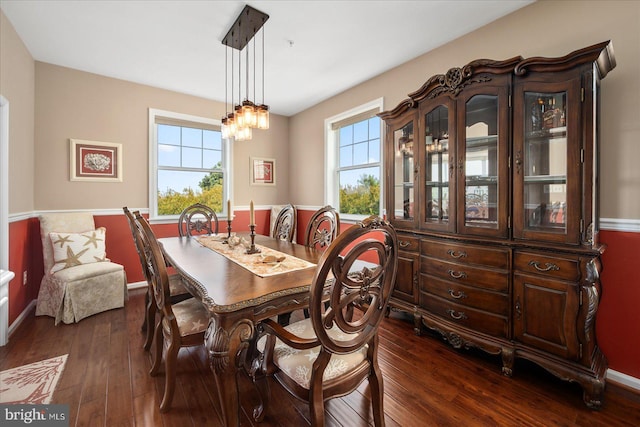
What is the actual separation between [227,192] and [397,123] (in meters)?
2.85

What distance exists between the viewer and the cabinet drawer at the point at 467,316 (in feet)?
6.63

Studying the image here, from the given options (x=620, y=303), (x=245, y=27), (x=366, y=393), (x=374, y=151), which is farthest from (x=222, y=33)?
(x=620, y=303)

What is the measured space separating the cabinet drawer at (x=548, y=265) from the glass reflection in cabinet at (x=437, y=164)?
611mm

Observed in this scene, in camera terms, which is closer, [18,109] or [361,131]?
[18,109]

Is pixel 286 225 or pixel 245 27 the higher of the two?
pixel 245 27

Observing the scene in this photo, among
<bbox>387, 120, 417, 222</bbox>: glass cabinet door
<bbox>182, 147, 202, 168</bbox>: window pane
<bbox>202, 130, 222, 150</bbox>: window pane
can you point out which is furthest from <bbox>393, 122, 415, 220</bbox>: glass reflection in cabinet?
<bbox>182, 147, 202, 168</bbox>: window pane

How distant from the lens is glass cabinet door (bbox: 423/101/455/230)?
7.69 feet

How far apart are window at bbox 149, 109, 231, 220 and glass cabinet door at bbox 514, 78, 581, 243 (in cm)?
377

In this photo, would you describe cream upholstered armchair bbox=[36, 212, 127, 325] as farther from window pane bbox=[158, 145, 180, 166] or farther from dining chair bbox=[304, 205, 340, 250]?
dining chair bbox=[304, 205, 340, 250]

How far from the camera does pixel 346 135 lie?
13.6 feet

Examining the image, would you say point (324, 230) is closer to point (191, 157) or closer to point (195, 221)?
point (195, 221)

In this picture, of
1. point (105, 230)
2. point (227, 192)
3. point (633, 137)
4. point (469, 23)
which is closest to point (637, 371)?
point (633, 137)

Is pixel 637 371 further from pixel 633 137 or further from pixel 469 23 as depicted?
pixel 469 23

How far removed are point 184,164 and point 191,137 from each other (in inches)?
16.3
